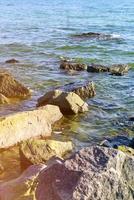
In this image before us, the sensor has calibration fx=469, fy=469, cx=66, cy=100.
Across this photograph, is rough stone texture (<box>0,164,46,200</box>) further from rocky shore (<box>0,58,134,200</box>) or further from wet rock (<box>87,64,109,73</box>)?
wet rock (<box>87,64,109,73</box>)

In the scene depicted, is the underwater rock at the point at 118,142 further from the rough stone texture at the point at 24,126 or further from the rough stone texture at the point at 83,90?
the rough stone texture at the point at 83,90

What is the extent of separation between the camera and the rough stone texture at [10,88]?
15.0 m

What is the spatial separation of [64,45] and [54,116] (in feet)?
53.0

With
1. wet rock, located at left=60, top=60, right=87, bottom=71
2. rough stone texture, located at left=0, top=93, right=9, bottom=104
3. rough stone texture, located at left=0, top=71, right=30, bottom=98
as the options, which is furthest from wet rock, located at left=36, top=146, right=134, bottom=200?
wet rock, located at left=60, top=60, right=87, bottom=71

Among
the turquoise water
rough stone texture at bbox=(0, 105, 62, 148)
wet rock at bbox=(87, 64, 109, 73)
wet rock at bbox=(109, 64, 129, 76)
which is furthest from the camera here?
wet rock at bbox=(87, 64, 109, 73)

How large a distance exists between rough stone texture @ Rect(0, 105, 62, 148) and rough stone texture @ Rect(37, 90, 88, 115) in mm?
1264

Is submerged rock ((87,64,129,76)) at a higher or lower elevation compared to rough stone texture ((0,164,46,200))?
lower

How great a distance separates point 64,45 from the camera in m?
28.5

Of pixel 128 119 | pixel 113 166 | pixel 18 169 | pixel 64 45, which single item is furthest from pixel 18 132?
pixel 64 45

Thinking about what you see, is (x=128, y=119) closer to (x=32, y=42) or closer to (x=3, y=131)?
(x=3, y=131)

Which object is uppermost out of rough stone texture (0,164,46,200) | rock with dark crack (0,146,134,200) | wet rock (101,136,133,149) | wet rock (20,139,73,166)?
rock with dark crack (0,146,134,200)

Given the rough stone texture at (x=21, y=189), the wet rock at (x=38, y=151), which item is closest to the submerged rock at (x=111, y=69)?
the wet rock at (x=38, y=151)

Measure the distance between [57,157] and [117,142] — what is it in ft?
14.6

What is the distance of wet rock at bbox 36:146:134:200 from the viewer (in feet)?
19.1
